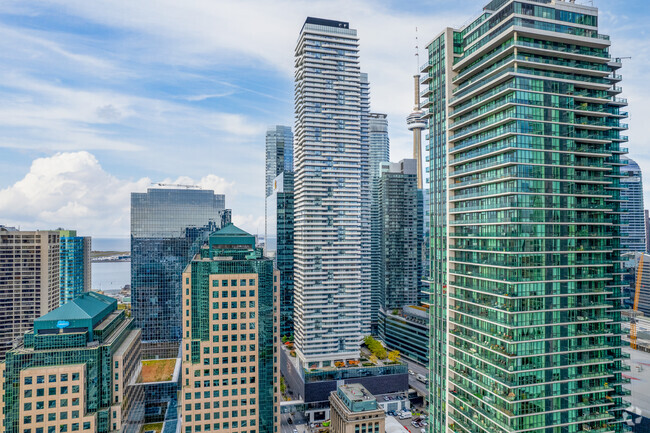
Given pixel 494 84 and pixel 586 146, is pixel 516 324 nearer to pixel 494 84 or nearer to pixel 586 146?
pixel 586 146

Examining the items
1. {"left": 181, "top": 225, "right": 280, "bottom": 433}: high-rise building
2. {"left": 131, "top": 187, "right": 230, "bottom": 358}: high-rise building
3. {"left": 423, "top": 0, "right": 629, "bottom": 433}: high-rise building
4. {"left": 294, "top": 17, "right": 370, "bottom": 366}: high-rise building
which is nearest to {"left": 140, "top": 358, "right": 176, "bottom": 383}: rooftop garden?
{"left": 131, "top": 187, "right": 230, "bottom": 358}: high-rise building

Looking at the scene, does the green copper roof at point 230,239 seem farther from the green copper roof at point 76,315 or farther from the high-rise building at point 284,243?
the high-rise building at point 284,243

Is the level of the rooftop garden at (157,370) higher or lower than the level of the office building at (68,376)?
lower

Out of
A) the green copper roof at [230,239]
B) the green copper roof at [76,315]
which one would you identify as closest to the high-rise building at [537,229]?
the green copper roof at [230,239]

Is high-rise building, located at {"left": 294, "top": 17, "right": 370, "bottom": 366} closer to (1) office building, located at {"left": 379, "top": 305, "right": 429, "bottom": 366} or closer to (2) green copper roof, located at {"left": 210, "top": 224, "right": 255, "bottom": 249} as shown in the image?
(1) office building, located at {"left": 379, "top": 305, "right": 429, "bottom": 366}

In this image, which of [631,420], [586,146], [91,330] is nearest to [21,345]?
[91,330]

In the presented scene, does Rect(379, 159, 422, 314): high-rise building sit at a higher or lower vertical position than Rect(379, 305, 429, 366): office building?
higher

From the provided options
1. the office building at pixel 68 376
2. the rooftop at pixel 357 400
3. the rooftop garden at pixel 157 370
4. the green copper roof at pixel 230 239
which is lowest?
the rooftop garden at pixel 157 370
